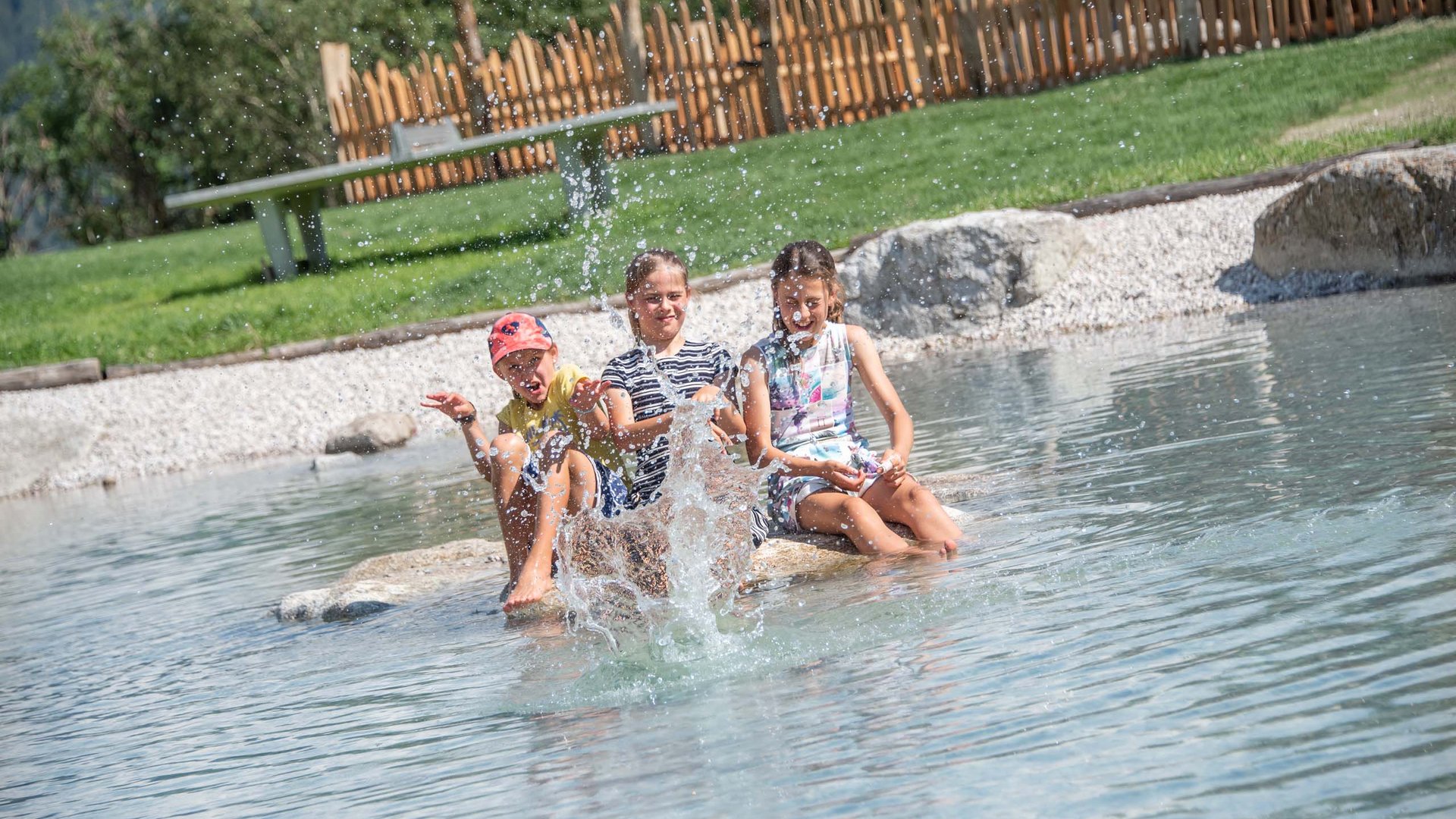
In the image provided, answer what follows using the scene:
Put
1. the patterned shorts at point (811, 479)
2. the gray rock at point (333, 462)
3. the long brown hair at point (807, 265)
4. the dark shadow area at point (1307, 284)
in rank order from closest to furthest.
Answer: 1. the long brown hair at point (807, 265)
2. the patterned shorts at point (811, 479)
3. the dark shadow area at point (1307, 284)
4. the gray rock at point (333, 462)

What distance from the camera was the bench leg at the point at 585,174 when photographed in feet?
62.5

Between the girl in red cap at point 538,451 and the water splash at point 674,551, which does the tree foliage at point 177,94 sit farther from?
the water splash at point 674,551

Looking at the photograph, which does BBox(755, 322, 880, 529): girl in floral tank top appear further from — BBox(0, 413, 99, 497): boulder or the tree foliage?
the tree foliage

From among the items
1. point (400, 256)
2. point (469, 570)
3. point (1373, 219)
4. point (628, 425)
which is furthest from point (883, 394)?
point (400, 256)

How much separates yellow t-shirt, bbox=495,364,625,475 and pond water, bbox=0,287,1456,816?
78 centimetres

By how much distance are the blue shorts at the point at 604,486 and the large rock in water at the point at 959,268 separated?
7624mm

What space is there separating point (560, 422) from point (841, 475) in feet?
3.91

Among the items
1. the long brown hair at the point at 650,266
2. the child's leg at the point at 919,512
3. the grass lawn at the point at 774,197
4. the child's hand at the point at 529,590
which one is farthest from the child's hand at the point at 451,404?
the grass lawn at the point at 774,197

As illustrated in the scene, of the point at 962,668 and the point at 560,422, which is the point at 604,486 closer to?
the point at 560,422

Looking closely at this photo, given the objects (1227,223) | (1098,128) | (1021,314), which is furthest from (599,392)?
(1098,128)

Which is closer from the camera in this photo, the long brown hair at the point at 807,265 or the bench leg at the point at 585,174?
the long brown hair at the point at 807,265

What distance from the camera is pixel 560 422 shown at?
21.1ft

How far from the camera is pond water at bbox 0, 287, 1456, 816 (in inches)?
142

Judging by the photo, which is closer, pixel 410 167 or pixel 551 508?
pixel 551 508
